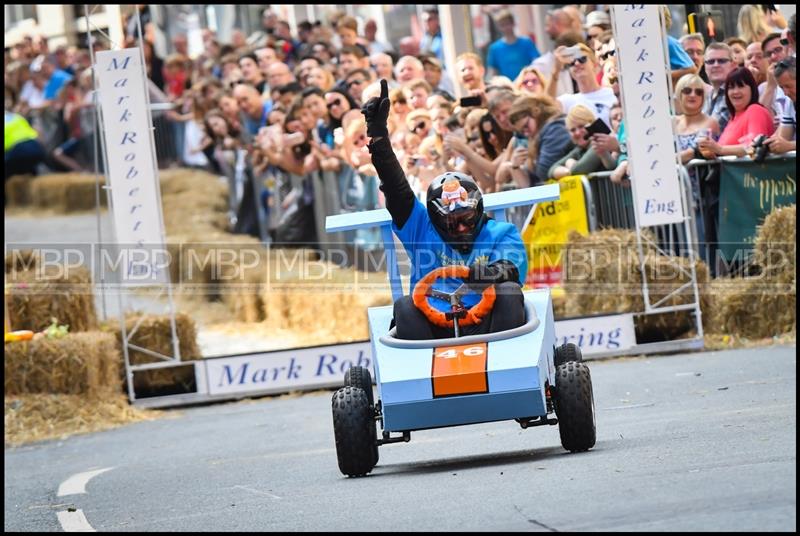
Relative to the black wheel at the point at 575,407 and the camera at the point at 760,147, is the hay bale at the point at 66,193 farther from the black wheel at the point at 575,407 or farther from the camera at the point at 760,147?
the black wheel at the point at 575,407

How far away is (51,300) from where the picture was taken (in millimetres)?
18016

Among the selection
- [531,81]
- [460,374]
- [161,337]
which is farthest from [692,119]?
[460,374]

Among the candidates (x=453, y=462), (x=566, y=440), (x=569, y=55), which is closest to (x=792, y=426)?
(x=566, y=440)

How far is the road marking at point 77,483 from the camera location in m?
11.3

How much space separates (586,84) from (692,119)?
1452mm

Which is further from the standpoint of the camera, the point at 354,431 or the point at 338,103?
the point at 338,103

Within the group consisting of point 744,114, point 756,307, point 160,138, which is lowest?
point 756,307

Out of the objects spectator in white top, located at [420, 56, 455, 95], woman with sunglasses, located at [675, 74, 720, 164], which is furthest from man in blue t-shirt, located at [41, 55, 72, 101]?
woman with sunglasses, located at [675, 74, 720, 164]

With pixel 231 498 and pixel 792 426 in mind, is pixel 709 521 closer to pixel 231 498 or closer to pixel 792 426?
pixel 792 426

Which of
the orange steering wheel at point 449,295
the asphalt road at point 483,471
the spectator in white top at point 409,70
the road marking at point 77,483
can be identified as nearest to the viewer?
the asphalt road at point 483,471

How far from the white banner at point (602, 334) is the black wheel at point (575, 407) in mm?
7051

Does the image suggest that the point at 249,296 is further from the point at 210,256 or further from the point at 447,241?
the point at 447,241

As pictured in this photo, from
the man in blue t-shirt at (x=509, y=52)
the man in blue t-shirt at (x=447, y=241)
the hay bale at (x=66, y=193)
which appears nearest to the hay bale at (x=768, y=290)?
the man in blue t-shirt at (x=509, y=52)

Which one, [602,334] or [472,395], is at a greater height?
[472,395]
